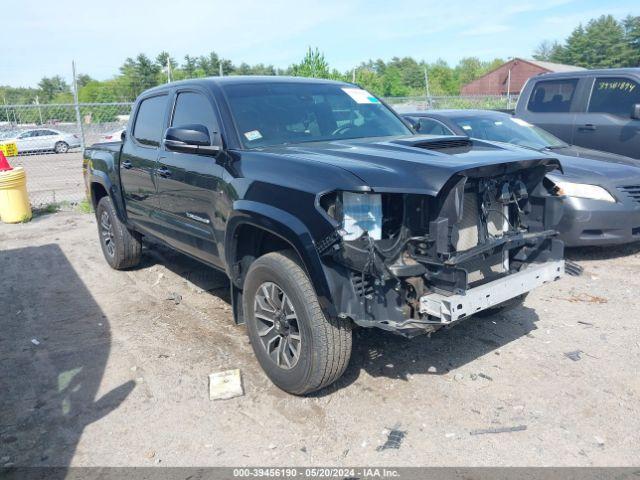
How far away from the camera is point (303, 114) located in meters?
4.18

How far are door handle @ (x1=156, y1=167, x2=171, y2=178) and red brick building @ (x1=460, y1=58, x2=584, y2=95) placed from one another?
57.6 meters

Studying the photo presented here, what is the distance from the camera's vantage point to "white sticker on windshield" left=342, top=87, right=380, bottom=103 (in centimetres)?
461

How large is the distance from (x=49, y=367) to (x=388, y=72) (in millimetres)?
71674

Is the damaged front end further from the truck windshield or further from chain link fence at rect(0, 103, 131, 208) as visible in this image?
chain link fence at rect(0, 103, 131, 208)

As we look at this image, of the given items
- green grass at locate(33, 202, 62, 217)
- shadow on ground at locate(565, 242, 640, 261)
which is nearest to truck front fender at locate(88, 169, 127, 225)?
green grass at locate(33, 202, 62, 217)

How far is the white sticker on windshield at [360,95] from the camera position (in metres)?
4.61

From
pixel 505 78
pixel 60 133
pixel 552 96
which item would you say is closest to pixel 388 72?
pixel 505 78

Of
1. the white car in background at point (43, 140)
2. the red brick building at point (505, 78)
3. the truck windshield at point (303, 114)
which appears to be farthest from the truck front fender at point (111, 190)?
the red brick building at point (505, 78)

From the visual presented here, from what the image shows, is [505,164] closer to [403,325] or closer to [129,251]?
[403,325]

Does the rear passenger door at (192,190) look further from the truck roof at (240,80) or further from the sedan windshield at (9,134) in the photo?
the sedan windshield at (9,134)

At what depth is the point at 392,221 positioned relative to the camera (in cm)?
304

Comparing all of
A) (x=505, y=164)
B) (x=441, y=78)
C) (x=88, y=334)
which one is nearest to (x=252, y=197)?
(x=505, y=164)

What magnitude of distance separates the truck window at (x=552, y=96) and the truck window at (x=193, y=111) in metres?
6.32

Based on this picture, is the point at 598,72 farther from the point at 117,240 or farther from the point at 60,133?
the point at 60,133
